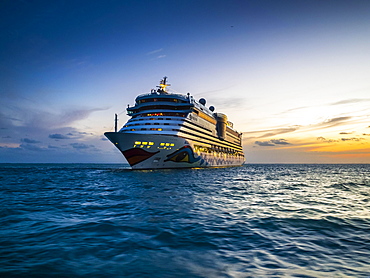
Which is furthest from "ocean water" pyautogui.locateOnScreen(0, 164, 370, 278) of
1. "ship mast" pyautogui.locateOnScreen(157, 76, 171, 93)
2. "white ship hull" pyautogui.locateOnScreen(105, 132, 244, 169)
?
"ship mast" pyautogui.locateOnScreen(157, 76, 171, 93)

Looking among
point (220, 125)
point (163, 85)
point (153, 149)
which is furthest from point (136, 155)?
point (220, 125)

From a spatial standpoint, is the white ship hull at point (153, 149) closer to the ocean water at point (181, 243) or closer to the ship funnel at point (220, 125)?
the ship funnel at point (220, 125)

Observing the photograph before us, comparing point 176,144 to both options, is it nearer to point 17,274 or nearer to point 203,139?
point 203,139

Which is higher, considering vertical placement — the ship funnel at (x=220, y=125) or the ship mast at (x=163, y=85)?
the ship mast at (x=163, y=85)

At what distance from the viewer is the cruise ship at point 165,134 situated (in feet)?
140

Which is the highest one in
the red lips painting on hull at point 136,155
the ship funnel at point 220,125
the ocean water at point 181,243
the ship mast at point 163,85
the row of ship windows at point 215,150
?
the ship mast at point 163,85

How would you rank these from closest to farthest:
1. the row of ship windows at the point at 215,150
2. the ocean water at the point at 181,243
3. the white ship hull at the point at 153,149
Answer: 1. the ocean water at the point at 181,243
2. the white ship hull at the point at 153,149
3. the row of ship windows at the point at 215,150

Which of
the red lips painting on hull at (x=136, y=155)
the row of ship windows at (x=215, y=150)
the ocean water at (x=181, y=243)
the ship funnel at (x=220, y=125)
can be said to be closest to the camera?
the ocean water at (x=181, y=243)

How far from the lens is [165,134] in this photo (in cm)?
4553

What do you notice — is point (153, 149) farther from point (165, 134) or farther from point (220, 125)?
point (220, 125)

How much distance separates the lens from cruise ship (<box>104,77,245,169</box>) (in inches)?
1684

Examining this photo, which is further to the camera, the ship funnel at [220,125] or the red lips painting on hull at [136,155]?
the ship funnel at [220,125]

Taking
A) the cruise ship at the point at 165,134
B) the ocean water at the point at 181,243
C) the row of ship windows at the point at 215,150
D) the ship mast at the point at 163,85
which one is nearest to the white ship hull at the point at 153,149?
the cruise ship at the point at 165,134

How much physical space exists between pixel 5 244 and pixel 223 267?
18.7 ft
